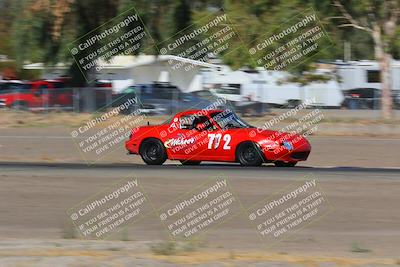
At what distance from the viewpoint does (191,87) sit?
167 feet

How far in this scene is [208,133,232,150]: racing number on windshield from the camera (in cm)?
1888

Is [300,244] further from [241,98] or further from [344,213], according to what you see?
[241,98]

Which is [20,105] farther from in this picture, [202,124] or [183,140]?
[202,124]

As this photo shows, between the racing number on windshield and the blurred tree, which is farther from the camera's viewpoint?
the blurred tree

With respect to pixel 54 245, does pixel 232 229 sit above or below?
below

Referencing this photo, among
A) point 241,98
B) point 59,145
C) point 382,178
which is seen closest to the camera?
point 382,178

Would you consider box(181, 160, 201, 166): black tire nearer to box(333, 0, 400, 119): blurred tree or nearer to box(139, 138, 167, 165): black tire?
box(139, 138, 167, 165): black tire

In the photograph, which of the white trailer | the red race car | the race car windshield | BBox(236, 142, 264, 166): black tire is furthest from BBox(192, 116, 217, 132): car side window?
the white trailer

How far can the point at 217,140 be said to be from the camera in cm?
1898

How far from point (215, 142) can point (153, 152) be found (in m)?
1.64

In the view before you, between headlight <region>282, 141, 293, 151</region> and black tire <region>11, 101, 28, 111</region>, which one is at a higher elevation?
black tire <region>11, 101, 28, 111</region>

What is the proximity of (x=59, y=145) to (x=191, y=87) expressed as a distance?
81.9 feet

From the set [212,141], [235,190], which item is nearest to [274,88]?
[212,141]

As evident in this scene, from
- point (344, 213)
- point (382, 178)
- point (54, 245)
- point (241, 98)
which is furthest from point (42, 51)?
point (54, 245)
